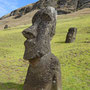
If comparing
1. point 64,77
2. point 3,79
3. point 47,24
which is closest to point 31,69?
point 47,24

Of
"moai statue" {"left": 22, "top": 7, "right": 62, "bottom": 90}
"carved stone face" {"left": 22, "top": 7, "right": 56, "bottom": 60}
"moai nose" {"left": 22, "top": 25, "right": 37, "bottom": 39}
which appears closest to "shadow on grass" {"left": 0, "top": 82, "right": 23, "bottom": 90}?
"moai statue" {"left": 22, "top": 7, "right": 62, "bottom": 90}

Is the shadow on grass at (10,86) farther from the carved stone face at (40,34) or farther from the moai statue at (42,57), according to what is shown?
the carved stone face at (40,34)

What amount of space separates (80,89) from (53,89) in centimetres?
263

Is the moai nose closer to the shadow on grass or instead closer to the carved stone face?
the carved stone face

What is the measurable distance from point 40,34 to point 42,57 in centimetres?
79

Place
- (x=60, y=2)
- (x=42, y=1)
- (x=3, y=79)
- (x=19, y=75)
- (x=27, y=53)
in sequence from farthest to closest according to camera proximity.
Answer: (x=42, y=1), (x=60, y=2), (x=19, y=75), (x=3, y=79), (x=27, y=53)

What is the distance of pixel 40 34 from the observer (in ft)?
16.0

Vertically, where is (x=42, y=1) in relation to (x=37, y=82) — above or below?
above

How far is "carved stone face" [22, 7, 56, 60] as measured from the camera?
4734mm

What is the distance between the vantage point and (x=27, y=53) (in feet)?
15.8

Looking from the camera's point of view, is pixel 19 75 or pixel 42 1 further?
pixel 42 1

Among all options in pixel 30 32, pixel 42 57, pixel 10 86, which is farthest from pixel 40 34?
pixel 10 86

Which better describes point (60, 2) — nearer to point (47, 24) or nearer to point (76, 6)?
point (76, 6)

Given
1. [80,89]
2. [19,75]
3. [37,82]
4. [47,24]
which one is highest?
[47,24]
